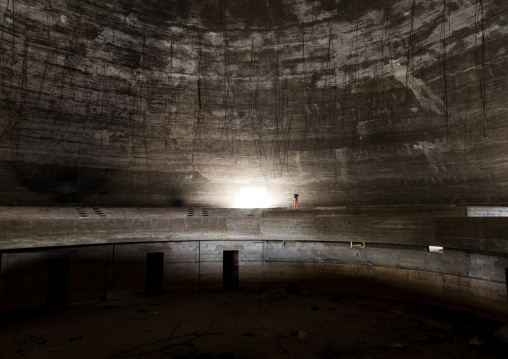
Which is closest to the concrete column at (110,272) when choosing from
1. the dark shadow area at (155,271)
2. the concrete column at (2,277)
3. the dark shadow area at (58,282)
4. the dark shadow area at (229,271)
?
the dark shadow area at (58,282)

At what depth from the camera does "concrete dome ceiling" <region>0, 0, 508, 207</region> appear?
25.7ft

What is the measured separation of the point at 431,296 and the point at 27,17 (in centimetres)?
1335

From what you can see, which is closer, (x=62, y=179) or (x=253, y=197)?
(x=62, y=179)

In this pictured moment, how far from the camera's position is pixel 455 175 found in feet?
27.9

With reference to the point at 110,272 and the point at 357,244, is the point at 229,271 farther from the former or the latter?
the point at 357,244

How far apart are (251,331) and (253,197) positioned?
4453 millimetres

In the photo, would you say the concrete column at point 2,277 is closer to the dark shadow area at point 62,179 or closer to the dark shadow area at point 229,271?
the dark shadow area at point 62,179

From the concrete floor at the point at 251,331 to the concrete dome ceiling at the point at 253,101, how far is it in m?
3.20

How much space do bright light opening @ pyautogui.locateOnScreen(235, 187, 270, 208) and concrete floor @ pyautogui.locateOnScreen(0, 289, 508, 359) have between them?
3.04m

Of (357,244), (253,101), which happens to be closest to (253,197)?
(253,101)

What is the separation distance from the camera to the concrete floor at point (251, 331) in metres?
5.98

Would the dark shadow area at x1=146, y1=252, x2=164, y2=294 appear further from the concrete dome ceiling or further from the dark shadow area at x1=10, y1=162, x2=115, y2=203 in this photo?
the dark shadow area at x1=10, y1=162, x2=115, y2=203

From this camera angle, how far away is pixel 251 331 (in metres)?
7.09

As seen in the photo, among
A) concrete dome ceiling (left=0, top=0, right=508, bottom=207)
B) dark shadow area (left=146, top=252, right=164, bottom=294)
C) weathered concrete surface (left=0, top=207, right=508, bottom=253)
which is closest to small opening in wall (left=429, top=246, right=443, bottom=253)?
weathered concrete surface (left=0, top=207, right=508, bottom=253)
